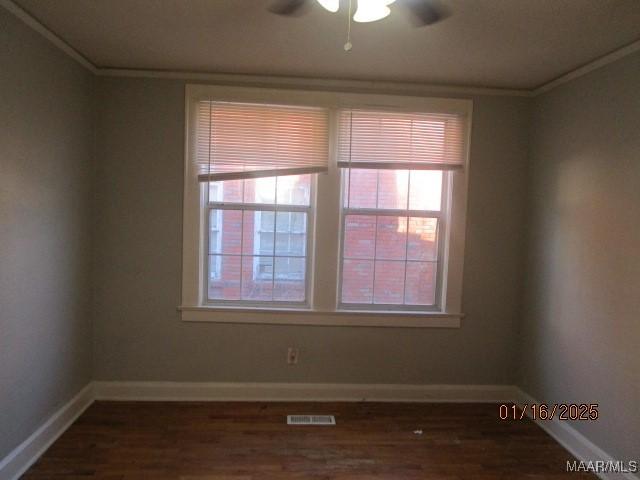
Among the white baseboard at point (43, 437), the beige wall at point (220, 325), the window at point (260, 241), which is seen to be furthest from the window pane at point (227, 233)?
the white baseboard at point (43, 437)

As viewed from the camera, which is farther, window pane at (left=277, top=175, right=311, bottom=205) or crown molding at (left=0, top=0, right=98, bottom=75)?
window pane at (left=277, top=175, right=311, bottom=205)

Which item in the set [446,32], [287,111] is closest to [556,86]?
[446,32]

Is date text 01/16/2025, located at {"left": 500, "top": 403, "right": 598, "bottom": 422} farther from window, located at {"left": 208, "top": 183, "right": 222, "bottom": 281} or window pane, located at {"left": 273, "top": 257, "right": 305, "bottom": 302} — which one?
window, located at {"left": 208, "top": 183, "right": 222, "bottom": 281}

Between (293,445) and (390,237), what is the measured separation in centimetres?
161

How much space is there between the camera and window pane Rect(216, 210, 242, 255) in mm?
3012

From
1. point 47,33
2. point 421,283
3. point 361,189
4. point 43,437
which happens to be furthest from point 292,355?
point 47,33

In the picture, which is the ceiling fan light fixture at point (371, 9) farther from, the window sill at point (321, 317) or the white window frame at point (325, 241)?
the window sill at point (321, 317)

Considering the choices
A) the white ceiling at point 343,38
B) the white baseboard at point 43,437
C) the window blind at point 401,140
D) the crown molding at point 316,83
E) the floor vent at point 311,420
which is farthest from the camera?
the window blind at point 401,140

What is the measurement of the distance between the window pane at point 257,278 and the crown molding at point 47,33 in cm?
170

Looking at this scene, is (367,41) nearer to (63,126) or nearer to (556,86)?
(556,86)

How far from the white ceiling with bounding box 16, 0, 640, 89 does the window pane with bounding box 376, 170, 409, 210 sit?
0.68 m

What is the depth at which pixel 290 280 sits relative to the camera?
3082 millimetres

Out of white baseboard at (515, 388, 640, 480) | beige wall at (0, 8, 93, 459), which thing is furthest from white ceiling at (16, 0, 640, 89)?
white baseboard at (515, 388, 640, 480)

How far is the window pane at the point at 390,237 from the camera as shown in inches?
121
